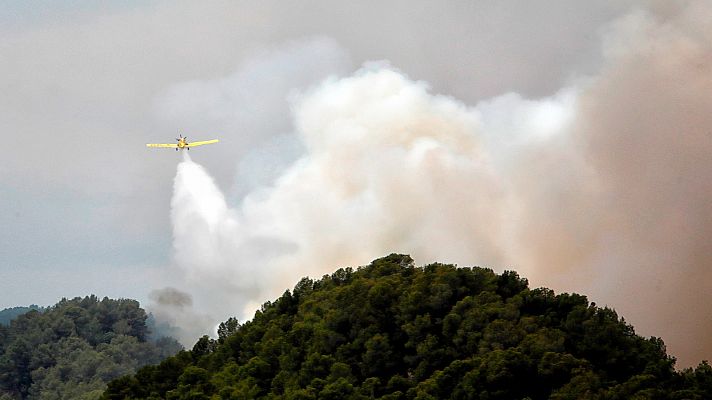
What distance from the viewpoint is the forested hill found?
12381cm

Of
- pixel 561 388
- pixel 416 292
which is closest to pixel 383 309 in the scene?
pixel 416 292

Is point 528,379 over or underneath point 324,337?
underneath

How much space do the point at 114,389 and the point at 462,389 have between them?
49.4 m

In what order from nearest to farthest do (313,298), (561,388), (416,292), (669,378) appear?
(561,388) < (669,378) < (416,292) < (313,298)

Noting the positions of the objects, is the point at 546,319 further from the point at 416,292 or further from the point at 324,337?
the point at 324,337

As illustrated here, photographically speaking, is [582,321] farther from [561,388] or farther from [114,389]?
[114,389]

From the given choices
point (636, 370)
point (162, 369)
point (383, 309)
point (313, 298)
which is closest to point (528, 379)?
point (636, 370)

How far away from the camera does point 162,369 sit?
159 metres

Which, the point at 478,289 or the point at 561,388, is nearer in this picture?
the point at 561,388

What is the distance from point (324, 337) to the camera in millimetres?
→ 144125

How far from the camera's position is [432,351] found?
134875 mm

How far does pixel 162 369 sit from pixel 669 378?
178ft

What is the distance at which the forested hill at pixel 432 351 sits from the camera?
124 metres

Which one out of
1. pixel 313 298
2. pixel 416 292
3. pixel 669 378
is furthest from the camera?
pixel 313 298
